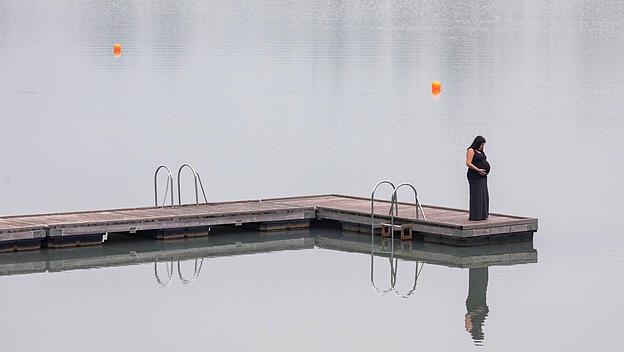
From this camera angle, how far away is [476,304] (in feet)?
64.5

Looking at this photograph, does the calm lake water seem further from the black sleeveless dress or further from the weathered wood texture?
the black sleeveless dress

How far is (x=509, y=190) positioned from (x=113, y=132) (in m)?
14.1

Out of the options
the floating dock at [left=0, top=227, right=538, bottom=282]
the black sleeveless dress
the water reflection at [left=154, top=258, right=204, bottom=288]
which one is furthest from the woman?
the water reflection at [left=154, top=258, right=204, bottom=288]

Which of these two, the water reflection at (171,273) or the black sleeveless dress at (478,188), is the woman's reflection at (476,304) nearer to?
the black sleeveless dress at (478,188)

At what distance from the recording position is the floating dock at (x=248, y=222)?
2234cm

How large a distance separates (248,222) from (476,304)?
19.1ft

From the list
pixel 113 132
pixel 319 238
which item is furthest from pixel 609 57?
pixel 319 238

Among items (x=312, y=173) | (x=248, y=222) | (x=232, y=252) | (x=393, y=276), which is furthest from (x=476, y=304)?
(x=312, y=173)

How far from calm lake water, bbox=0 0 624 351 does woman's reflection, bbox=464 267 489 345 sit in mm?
51

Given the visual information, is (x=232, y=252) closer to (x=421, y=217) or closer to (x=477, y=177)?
(x=421, y=217)

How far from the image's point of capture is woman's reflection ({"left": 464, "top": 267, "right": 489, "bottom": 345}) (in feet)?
59.2

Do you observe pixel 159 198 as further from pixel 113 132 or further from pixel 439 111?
pixel 439 111

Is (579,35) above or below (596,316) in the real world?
above

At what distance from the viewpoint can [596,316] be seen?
1875 cm
